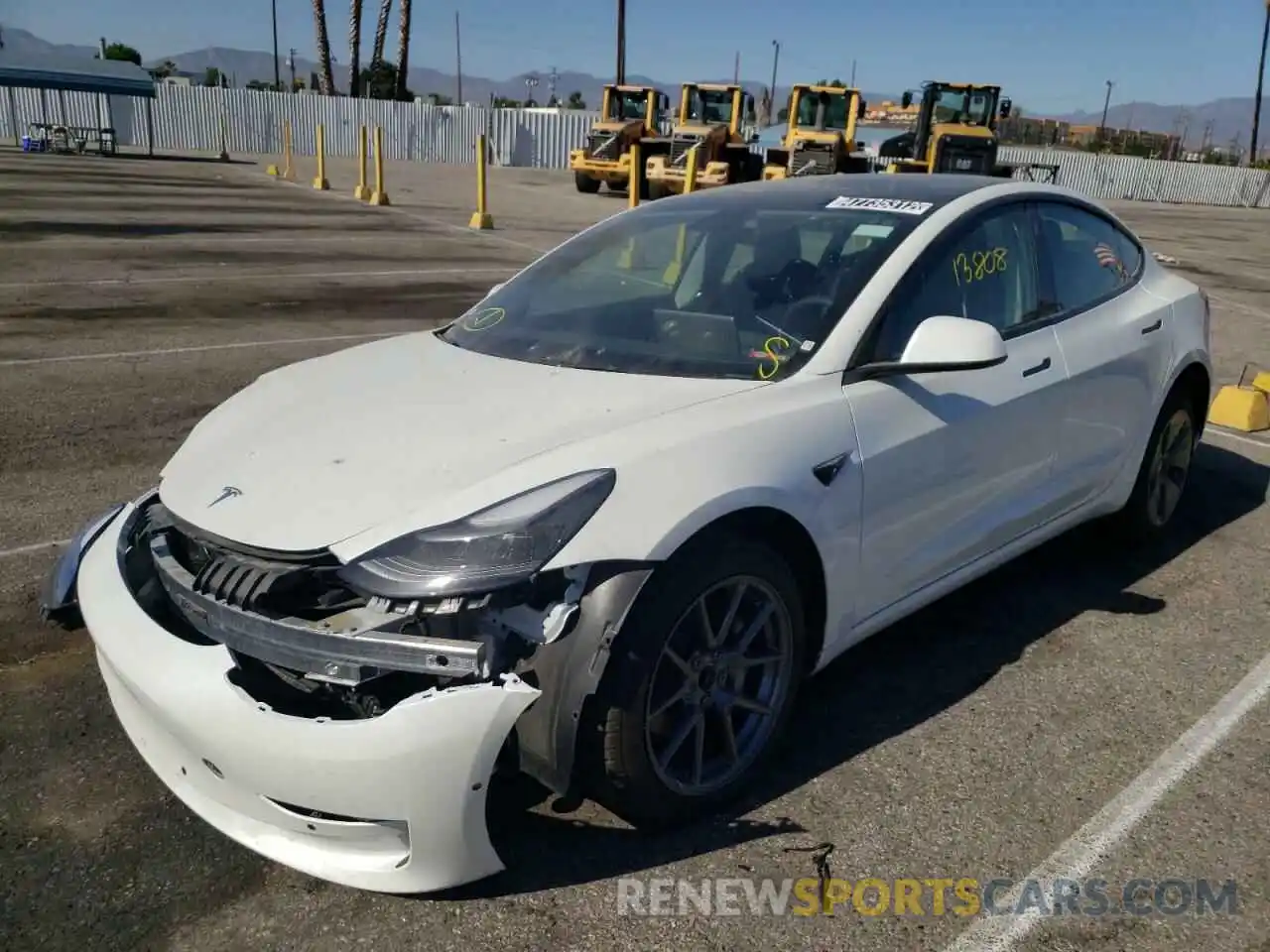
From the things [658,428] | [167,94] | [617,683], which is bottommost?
[617,683]

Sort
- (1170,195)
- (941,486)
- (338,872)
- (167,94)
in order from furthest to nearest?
1. (1170,195)
2. (167,94)
3. (941,486)
4. (338,872)

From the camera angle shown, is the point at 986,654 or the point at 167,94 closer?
the point at 986,654

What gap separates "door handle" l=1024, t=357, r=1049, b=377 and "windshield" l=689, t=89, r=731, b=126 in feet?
81.8

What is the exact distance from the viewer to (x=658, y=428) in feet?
8.73

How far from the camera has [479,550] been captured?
2.30 metres

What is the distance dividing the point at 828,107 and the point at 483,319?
921 inches

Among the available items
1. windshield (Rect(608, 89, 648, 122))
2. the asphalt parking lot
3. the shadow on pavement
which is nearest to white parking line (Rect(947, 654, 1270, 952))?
the asphalt parking lot

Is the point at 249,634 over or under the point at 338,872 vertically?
over

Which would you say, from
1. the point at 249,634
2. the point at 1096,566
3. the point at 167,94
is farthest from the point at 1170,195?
the point at 249,634

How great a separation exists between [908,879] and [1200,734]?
51.3 inches

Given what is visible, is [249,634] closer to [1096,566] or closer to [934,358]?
[934,358]

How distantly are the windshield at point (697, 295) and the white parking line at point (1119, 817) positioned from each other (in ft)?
4.78

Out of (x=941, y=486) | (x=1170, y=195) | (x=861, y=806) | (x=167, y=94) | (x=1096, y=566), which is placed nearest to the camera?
(x=861, y=806)

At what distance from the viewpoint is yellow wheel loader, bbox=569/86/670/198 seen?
93.6 feet
